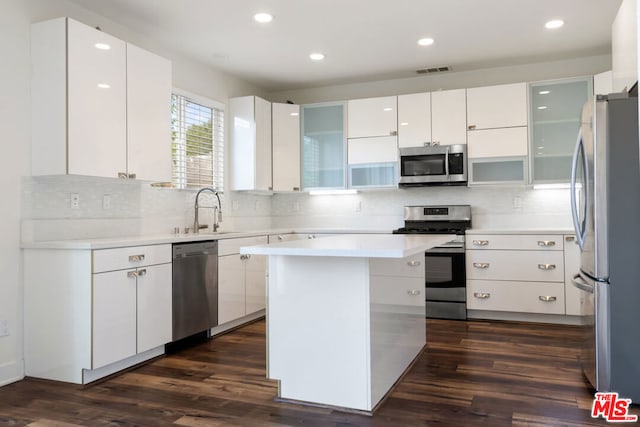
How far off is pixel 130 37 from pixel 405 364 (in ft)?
10.7

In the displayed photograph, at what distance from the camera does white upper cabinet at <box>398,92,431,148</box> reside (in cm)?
505

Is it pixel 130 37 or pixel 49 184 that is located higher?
pixel 130 37

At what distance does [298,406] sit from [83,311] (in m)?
1.39

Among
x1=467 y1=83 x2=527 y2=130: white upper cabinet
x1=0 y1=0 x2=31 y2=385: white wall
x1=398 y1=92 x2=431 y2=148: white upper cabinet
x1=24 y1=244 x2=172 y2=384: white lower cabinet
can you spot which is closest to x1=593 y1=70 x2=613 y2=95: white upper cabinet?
x1=467 y1=83 x2=527 y2=130: white upper cabinet

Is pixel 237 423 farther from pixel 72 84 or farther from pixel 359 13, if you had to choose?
pixel 359 13

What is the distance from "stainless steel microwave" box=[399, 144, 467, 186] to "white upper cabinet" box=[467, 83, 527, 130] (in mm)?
312

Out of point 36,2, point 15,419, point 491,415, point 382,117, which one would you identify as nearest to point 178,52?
point 36,2

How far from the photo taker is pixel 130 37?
3.97 metres

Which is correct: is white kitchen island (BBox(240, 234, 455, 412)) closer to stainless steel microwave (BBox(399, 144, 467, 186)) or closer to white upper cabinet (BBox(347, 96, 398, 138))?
stainless steel microwave (BBox(399, 144, 467, 186))

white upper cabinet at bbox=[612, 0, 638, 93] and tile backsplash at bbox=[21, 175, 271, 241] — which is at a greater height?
white upper cabinet at bbox=[612, 0, 638, 93]

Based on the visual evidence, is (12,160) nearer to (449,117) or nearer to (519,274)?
(449,117)

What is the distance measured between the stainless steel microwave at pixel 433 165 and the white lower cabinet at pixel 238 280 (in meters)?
1.63

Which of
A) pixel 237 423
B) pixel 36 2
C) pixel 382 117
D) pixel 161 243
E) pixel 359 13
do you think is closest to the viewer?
pixel 237 423

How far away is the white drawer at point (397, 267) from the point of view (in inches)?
99.7
